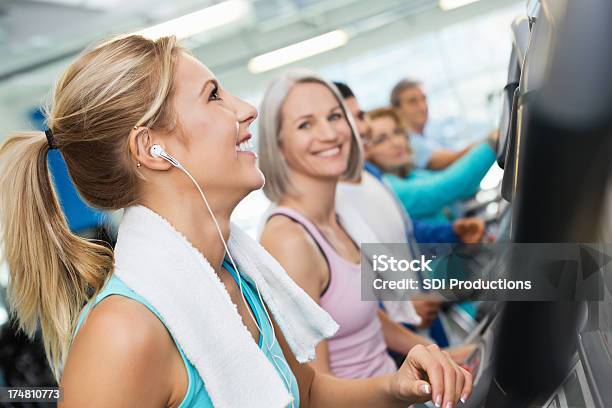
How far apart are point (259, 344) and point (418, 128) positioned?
162 centimetres

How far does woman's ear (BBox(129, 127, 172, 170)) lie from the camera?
86 centimetres

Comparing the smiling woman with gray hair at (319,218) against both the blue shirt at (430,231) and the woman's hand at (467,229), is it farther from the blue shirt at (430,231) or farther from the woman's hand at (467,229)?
the woman's hand at (467,229)

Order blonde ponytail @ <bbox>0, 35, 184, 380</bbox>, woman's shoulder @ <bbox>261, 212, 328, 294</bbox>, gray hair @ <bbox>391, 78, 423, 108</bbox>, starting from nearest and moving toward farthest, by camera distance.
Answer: blonde ponytail @ <bbox>0, 35, 184, 380</bbox>, woman's shoulder @ <bbox>261, 212, 328, 294</bbox>, gray hair @ <bbox>391, 78, 423, 108</bbox>

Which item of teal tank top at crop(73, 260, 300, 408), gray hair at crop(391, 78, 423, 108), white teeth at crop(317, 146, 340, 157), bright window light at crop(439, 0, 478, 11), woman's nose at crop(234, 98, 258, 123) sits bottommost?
teal tank top at crop(73, 260, 300, 408)

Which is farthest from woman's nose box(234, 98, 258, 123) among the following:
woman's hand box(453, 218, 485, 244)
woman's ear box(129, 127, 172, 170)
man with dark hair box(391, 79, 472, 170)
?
A: man with dark hair box(391, 79, 472, 170)

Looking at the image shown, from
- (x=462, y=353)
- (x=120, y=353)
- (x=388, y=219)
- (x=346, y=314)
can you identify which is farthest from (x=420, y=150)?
(x=120, y=353)

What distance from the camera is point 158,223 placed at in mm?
854

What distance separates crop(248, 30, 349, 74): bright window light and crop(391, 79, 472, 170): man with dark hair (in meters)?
0.71

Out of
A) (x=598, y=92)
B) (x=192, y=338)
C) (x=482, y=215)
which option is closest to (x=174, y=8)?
(x=482, y=215)

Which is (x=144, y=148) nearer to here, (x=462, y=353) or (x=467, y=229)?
(x=462, y=353)

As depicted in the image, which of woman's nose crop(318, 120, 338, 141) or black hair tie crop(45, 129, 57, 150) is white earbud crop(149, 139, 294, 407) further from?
woman's nose crop(318, 120, 338, 141)

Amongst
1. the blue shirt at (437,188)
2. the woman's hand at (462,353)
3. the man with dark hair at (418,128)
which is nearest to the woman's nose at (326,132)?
the woman's hand at (462,353)

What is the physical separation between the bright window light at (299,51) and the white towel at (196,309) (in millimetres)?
2292

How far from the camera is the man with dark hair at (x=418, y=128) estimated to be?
7.74ft
